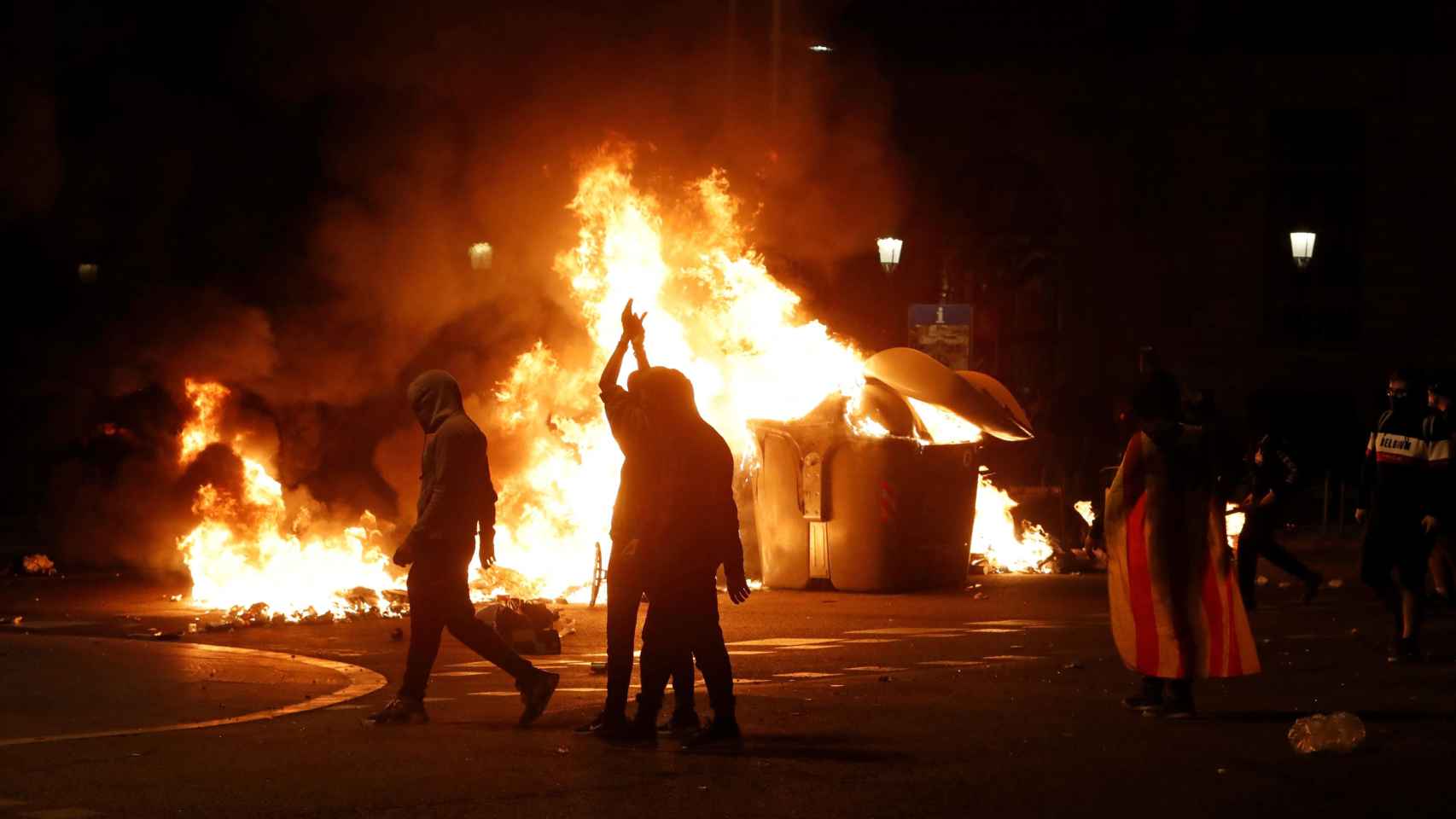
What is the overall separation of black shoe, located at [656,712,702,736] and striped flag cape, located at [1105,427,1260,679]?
206 centimetres

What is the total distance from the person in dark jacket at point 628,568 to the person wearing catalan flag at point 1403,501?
193 inches

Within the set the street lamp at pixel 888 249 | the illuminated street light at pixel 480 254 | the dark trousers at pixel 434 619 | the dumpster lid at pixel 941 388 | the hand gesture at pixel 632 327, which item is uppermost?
the street lamp at pixel 888 249

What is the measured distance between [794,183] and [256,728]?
573 inches

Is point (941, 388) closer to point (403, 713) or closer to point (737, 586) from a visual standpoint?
point (737, 586)

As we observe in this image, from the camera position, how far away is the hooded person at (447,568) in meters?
9.36

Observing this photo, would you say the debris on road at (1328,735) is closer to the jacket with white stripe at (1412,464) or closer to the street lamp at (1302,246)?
the jacket with white stripe at (1412,464)

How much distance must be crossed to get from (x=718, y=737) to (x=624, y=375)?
10.4 metres

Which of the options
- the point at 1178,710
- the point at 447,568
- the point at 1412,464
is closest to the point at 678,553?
the point at 447,568

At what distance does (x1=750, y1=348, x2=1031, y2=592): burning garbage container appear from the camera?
A: 17172 mm

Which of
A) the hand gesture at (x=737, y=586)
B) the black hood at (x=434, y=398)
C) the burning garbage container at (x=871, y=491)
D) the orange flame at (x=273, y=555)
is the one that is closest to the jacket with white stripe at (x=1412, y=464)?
the hand gesture at (x=737, y=586)

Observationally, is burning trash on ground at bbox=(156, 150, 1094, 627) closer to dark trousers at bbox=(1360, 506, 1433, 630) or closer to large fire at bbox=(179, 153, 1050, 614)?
large fire at bbox=(179, 153, 1050, 614)

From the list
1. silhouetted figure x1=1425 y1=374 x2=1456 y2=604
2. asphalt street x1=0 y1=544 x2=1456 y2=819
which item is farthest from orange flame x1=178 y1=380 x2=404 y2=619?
silhouetted figure x1=1425 y1=374 x2=1456 y2=604

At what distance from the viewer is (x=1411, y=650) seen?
38.9ft

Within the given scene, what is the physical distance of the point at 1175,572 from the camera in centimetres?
964
